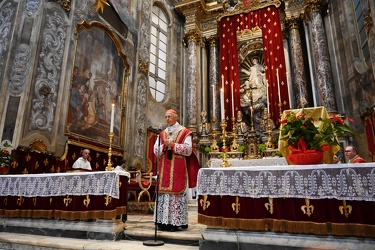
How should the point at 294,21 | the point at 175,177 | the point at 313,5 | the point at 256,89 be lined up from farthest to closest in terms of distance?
the point at 256,89
the point at 294,21
the point at 313,5
the point at 175,177

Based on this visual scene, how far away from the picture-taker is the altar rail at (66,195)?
143 inches

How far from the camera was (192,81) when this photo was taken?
38.2 feet

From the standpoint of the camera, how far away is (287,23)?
11.2m

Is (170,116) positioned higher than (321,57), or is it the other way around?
(321,57)

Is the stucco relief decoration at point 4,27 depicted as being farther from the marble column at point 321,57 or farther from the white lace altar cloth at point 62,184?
the marble column at point 321,57

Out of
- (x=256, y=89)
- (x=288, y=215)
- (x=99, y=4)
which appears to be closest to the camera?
(x=288, y=215)

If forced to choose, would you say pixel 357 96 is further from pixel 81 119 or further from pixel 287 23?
pixel 81 119

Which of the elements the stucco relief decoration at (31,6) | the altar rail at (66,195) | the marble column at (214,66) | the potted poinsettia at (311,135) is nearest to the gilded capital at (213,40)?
the marble column at (214,66)

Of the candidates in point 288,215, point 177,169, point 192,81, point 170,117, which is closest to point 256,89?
point 192,81

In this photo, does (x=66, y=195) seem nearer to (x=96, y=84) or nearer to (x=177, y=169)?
(x=177, y=169)

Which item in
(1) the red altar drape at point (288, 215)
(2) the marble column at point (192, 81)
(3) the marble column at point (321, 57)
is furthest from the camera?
(2) the marble column at point (192, 81)

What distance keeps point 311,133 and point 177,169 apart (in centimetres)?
188

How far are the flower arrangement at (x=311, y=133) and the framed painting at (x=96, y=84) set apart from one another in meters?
4.39

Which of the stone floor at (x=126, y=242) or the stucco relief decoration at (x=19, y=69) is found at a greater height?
the stucco relief decoration at (x=19, y=69)
